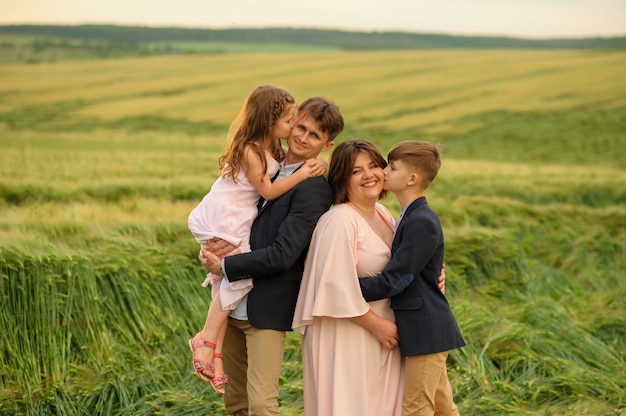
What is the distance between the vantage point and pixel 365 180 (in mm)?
3385

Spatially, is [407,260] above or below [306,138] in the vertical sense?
below

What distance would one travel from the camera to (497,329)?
5.28 m

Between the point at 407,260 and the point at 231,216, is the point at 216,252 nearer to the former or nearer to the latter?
the point at 231,216

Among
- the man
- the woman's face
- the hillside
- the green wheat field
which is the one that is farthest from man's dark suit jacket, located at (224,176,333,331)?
the hillside

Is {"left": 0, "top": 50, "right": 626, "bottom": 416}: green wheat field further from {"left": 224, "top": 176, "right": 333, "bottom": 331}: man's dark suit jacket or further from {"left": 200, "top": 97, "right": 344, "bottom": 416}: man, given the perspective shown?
{"left": 224, "top": 176, "right": 333, "bottom": 331}: man's dark suit jacket

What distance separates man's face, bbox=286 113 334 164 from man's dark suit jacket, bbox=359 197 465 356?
0.51 metres

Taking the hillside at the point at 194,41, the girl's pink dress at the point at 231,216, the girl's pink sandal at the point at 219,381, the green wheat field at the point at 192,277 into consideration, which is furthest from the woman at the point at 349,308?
the hillside at the point at 194,41

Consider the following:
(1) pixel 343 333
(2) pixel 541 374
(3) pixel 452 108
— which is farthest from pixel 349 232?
(3) pixel 452 108

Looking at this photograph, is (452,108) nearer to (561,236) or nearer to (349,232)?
(561,236)

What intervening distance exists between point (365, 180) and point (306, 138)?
0.33 meters

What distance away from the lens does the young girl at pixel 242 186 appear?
11.0 feet

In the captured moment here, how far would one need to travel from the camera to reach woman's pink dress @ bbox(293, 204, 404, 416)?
3275 mm

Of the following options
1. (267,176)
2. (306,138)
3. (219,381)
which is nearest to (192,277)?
(219,381)

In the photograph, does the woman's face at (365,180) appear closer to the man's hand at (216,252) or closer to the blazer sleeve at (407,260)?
the blazer sleeve at (407,260)
